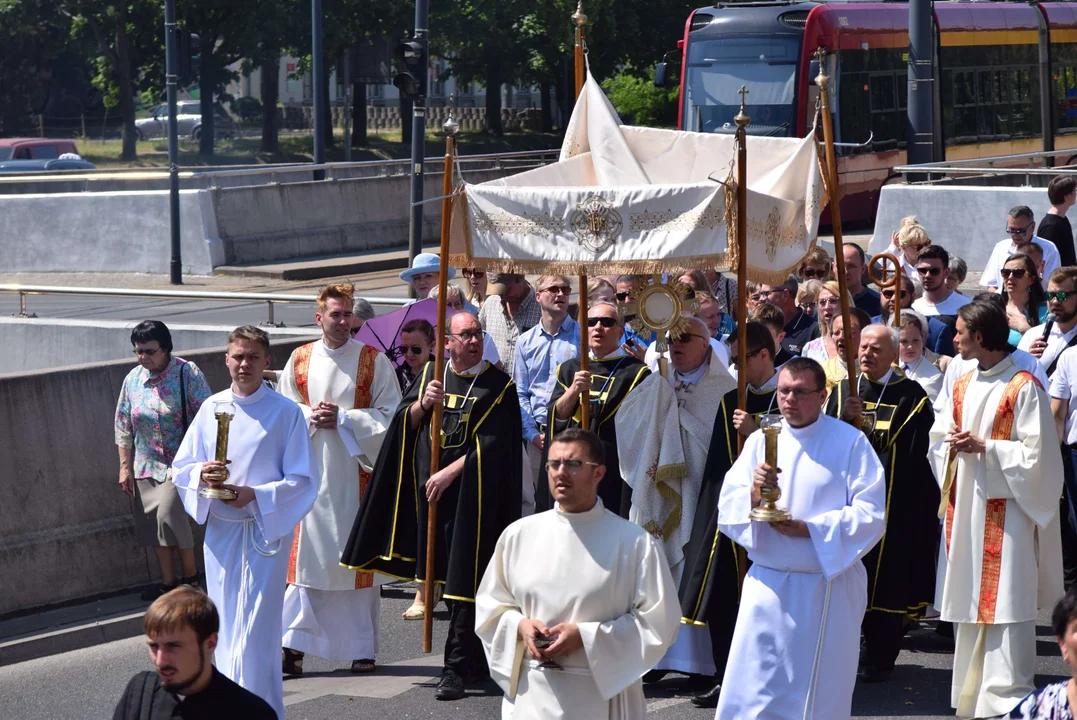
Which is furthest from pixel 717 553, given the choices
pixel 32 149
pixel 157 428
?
pixel 32 149

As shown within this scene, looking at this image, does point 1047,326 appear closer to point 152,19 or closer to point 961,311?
point 961,311

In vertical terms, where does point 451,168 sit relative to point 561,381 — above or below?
above

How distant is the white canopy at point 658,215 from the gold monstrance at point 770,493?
1486 millimetres

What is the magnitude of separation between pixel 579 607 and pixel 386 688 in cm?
301

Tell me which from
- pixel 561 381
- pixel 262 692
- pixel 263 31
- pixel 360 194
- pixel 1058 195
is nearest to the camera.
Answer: pixel 262 692

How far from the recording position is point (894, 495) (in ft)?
26.7

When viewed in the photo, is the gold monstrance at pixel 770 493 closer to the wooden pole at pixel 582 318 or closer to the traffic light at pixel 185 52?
the wooden pole at pixel 582 318

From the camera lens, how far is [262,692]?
23.2ft

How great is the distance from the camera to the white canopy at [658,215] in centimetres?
741

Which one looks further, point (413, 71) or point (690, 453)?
point (413, 71)

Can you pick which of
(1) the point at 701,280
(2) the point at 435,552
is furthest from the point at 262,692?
(1) the point at 701,280

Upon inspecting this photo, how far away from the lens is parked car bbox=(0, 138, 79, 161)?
37.1 metres

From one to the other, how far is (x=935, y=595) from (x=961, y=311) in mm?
1399

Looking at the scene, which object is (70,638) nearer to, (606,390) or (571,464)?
(606,390)
